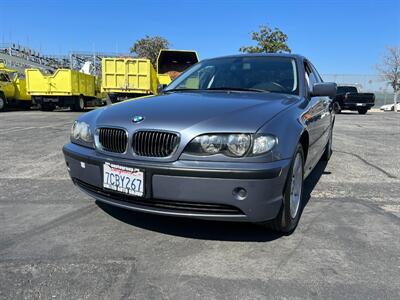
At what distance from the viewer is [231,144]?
8.89ft

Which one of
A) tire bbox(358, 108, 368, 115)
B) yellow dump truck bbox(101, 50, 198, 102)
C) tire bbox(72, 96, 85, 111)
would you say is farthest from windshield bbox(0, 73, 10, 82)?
tire bbox(358, 108, 368, 115)

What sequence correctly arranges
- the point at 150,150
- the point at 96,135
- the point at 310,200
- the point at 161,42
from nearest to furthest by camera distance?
1. the point at 150,150
2. the point at 96,135
3. the point at 310,200
4. the point at 161,42

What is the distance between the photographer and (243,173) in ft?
8.63

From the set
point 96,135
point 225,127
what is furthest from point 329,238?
point 96,135

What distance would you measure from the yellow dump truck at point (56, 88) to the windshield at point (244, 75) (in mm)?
16738

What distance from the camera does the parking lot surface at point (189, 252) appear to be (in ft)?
7.91

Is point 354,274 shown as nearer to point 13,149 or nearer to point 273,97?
point 273,97

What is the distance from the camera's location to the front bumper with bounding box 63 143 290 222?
265 centimetres

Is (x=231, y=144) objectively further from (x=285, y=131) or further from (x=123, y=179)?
(x=123, y=179)

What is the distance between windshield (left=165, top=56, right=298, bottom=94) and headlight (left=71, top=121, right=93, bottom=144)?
1310 mm

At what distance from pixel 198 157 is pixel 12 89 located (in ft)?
70.4

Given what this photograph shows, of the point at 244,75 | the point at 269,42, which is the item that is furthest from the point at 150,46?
the point at 244,75

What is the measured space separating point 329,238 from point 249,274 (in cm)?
96

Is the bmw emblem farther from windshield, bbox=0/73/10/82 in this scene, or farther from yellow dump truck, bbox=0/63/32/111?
windshield, bbox=0/73/10/82
